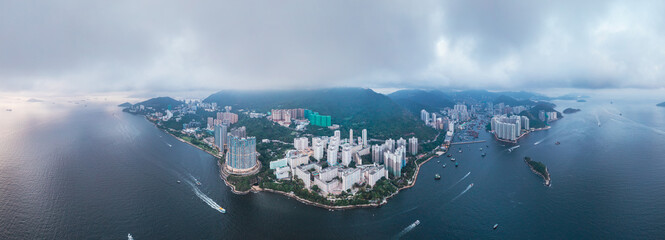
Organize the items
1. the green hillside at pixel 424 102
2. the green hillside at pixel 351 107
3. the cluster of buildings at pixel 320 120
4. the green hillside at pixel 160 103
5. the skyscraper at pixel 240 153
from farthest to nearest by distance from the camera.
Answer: the green hillside at pixel 160 103 < the green hillside at pixel 424 102 < the cluster of buildings at pixel 320 120 < the green hillside at pixel 351 107 < the skyscraper at pixel 240 153

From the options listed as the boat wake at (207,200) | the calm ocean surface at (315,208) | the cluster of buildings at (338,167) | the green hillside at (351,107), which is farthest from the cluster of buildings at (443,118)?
the boat wake at (207,200)

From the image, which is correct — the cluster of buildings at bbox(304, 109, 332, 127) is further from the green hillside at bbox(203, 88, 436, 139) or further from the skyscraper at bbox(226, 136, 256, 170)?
the skyscraper at bbox(226, 136, 256, 170)

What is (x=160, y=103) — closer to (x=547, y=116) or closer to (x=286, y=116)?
(x=286, y=116)

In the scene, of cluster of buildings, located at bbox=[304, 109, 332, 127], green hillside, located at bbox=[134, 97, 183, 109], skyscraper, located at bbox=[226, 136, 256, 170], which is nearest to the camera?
skyscraper, located at bbox=[226, 136, 256, 170]

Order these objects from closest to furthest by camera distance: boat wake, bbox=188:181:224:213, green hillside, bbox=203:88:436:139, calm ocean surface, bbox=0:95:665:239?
calm ocean surface, bbox=0:95:665:239, boat wake, bbox=188:181:224:213, green hillside, bbox=203:88:436:139

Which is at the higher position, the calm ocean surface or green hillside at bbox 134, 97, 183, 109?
green hillside at bbox 134, 97, 183, 109

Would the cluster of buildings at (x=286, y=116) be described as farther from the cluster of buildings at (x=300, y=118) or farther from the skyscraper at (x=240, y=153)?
the skyscraper at (x=240, y=153)

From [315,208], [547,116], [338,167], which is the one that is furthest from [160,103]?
[547,116]

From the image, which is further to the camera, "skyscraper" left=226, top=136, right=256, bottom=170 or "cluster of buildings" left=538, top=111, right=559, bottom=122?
"cluster of buildings" left=538, top=111, right=559, bottom=122

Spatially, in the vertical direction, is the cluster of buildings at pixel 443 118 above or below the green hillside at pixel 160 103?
below

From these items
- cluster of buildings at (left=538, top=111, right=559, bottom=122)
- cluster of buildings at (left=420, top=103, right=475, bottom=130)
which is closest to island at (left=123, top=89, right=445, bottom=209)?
cluster of buildings at (left=420, top=103, right=475, bottom=130)
